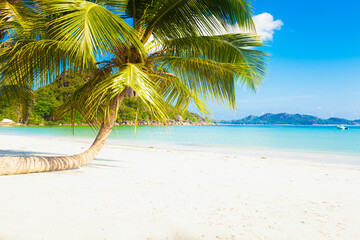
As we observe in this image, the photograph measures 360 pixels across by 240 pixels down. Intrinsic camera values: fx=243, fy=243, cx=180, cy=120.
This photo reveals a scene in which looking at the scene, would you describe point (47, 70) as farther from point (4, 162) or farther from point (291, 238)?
point (291, 238)

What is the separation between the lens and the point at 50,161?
4.56 metres

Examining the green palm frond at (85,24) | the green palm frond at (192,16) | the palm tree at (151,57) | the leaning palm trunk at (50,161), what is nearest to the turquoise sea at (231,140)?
the leaning palm trunk at (50,161)

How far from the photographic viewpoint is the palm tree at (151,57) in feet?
12.2

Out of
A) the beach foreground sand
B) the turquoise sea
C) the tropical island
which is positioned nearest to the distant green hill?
the tropical island

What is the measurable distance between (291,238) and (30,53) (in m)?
4.12

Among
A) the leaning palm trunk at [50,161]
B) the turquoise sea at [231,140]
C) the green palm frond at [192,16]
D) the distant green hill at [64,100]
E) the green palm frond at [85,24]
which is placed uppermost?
the green palm frond at [192,16]

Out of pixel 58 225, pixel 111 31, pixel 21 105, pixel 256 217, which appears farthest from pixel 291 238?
pixel 21 105

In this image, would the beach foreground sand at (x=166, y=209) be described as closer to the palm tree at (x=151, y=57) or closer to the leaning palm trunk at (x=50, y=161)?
the leaning palm trunk at (x=50, y=161)

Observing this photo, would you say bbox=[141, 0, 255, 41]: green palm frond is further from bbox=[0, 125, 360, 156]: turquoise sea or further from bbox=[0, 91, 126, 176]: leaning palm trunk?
bbox=[0, 125, 360, 156]: turquoise sea

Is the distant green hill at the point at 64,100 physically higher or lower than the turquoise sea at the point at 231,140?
higher

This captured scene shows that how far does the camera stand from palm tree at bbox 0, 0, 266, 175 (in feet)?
12.2

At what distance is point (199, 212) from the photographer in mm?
2840

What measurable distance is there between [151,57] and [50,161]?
2.72 metres

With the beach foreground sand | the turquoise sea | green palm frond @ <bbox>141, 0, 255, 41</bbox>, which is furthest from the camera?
the turquoise sea
